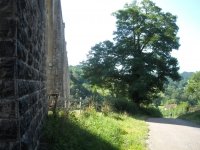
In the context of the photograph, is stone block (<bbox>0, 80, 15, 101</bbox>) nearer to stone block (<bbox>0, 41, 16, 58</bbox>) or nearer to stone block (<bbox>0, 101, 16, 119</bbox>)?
stone block (<bbox>0, 101, 16, 119</bbox>)

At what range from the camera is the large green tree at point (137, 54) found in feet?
117

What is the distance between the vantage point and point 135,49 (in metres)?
36.9

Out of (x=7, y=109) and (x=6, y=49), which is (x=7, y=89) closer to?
(x=7, y=109)

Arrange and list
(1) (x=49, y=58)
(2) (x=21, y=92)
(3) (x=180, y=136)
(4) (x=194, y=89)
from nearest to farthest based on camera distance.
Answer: (2) (x=21, y=92)
(3) (x=180, y=136)
(1) (x=49, y=58)
(4) (x=194, y=89)

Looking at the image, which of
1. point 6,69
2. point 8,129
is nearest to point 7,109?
point 8,129

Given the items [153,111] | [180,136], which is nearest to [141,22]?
[153,111]

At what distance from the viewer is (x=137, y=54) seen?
1435 inches

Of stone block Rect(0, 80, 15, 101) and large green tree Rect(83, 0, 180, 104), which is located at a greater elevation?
large green tree Rect(83, 0, 180, 104)

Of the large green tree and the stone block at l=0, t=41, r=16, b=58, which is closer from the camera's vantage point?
the stone block at l=0, t=41, r=16, b=58

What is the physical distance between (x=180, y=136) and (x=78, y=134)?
20.2 feet

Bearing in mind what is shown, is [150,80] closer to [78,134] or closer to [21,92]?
[78,134]

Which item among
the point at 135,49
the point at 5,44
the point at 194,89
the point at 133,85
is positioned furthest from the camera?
the point at 194,89

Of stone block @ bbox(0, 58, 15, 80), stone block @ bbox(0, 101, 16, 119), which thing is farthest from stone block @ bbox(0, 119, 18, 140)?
stone block @ bbox(0, 58, 15, 80)

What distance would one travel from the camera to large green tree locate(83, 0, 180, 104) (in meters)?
35.7
